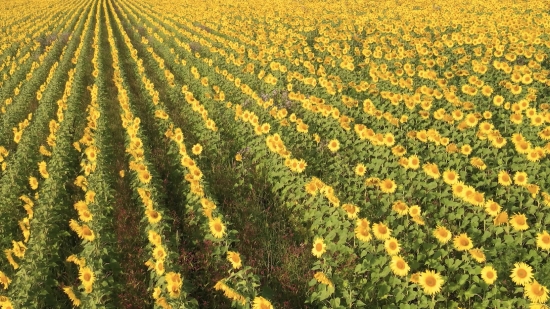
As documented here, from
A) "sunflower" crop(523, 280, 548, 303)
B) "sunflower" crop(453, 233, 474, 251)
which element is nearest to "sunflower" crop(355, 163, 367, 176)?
"sunflower" crop(453, 233, 474, 251)

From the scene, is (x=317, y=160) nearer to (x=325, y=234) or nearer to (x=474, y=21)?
(x=325, y=234)

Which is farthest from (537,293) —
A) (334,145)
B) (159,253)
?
(159,253)

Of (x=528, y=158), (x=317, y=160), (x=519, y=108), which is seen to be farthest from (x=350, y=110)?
(x=528, y=158)

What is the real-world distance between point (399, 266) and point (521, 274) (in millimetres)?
1305

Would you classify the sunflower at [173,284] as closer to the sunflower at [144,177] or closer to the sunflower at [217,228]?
the sunflower at [217,228]

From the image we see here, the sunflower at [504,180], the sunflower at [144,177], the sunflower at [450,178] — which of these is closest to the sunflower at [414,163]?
the sunflower at [450,178]

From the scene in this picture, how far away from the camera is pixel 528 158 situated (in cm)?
601

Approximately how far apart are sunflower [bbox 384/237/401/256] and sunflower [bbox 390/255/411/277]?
140 millimetres

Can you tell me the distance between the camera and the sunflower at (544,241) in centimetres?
448

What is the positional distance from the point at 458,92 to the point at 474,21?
892 centimetres

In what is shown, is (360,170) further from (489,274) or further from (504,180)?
(489,274)

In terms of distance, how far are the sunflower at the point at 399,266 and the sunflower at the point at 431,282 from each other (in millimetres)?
188

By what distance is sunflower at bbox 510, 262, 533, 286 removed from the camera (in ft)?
13.6

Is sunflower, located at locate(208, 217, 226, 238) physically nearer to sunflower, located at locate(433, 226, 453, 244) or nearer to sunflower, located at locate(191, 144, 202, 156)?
sunflower, located at locate(191, 144, 202, 156)
